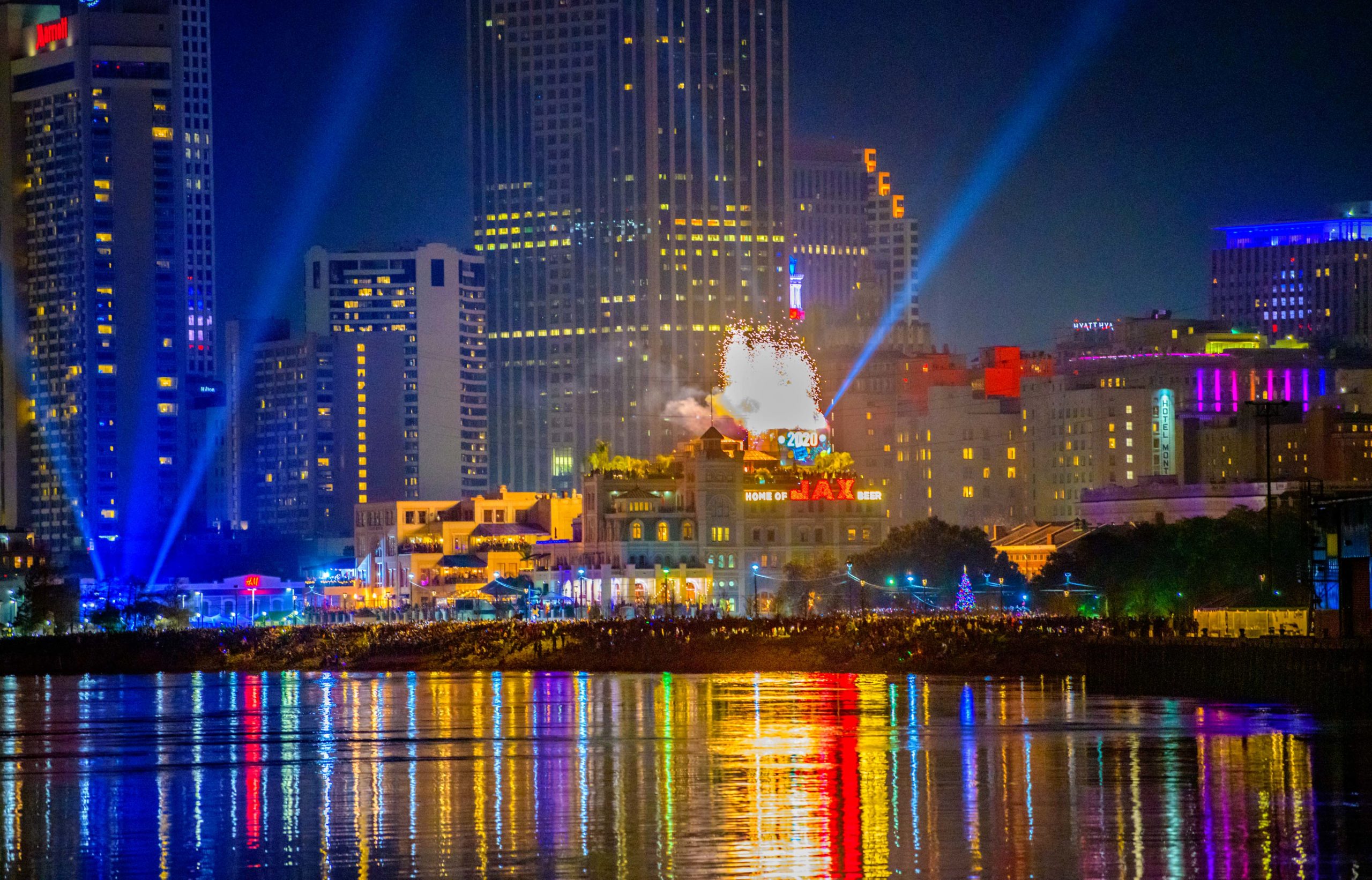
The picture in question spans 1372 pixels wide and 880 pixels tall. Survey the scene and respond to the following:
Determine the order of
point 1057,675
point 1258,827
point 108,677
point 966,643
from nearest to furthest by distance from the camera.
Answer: point 1258,827
point 1057,675
point 966,643
point 108,677

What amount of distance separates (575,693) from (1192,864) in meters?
76.8

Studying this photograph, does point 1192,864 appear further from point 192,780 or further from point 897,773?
point 192,780

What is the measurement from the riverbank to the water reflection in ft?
15.3

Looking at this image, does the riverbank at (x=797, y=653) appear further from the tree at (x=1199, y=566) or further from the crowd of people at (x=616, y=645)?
the tree at (x=1199, y=566)

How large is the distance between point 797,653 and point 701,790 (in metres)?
89.3

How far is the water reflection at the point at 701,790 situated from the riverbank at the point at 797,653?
466cm

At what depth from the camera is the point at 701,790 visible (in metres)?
68.2

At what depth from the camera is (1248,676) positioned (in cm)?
10656

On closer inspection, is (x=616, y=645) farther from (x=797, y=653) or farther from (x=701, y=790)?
(x=701, y=790)

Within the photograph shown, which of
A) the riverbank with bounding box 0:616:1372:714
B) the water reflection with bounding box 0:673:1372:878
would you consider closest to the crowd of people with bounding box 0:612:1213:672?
the riverbank with bounding box 0:616:1372:714

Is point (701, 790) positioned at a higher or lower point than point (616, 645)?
lower

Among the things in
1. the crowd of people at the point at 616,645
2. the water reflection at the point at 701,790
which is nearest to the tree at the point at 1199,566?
the crowd of people at the point at 616,645

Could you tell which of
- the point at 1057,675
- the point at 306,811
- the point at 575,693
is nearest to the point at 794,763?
the point at 306,811

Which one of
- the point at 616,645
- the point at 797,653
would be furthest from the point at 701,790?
the point at 616,645
